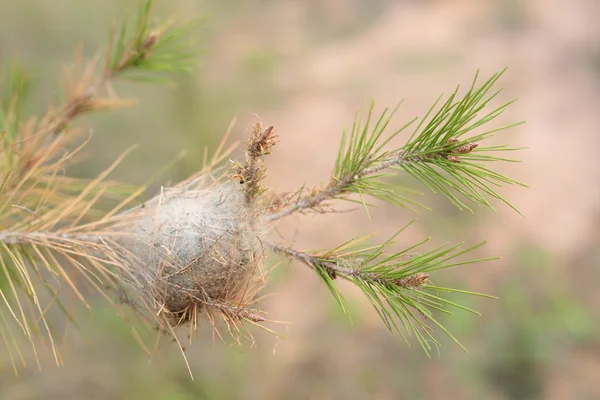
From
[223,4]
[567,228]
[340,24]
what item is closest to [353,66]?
[340,24]

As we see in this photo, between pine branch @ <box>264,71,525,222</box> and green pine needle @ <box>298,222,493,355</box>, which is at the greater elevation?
pine branch @ <box>264,71,525,222</box>

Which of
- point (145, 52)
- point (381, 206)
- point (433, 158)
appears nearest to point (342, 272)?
point (433, 158)

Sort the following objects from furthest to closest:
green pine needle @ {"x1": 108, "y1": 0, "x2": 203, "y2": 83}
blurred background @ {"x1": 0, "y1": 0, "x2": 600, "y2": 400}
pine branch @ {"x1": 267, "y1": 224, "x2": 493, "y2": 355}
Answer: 1. blurred background @ {"x1": 0, "y1": 0, "x2": 600, "y2": 400}
2. green pine needle @ {"x1": 108, "y1": 0, "x2": 203, "y2": 83}
3. pine branch @ {"x1": 267, "y1": 224, "x2": 493, "y2": 355}

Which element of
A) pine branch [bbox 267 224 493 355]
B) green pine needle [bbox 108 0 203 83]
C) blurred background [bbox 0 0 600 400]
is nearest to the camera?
pine branch [bbox 267 224 493 355]

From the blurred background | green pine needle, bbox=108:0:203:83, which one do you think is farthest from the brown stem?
the blurred background

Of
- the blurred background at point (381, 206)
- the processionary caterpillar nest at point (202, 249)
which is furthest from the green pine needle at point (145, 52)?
the blurred background at point (381, 206)

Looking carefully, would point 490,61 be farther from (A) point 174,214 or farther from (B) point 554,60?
(A) point 174,214

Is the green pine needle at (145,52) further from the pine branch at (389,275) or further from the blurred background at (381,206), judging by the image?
the blurred background at (381,206)

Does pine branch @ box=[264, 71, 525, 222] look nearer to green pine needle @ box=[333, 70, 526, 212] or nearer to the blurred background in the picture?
green pine needle @ box=[333, 70, 526, 212]
